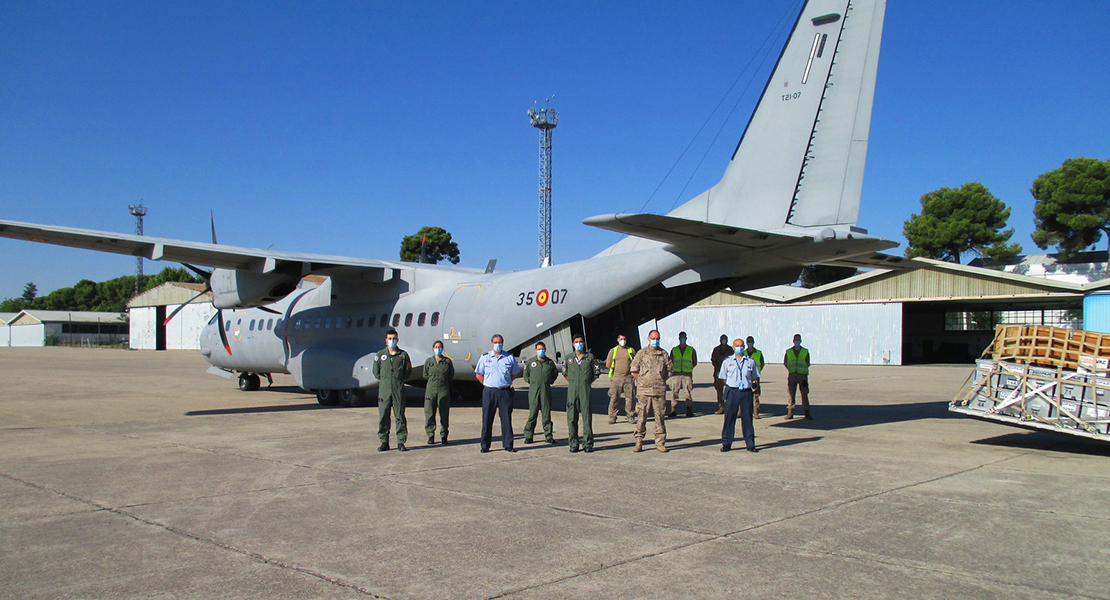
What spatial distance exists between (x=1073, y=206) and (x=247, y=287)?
5323cm

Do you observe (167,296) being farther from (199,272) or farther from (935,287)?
(935,287)

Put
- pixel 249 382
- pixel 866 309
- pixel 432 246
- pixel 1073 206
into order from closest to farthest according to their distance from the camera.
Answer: pixel 249 382, pixel 866 309, pixel 1073 206, pixel 432 246

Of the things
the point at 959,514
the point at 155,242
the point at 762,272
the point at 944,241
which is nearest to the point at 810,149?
the point at 762,272

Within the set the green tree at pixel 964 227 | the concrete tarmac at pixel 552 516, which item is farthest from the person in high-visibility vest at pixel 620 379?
the green tree at pixel 964 227

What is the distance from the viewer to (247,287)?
1680 cm

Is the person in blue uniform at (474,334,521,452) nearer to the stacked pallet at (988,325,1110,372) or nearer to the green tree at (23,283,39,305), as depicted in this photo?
the stacked pallet at (988,325,1110,372)

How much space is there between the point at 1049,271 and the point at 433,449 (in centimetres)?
5576

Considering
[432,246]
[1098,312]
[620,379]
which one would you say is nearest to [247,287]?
[620,379]

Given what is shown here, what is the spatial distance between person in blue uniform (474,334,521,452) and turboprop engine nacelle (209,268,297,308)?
315 inches

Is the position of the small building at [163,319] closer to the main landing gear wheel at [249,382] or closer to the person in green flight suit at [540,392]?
the main landing gear wheel at [249,382]

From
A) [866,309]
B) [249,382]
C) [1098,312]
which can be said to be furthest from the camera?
[866,309]

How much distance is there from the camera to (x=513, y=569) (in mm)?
4941

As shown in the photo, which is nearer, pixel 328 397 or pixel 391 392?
pixel 391 392

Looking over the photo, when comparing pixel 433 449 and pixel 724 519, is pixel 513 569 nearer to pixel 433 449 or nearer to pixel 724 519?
pixel 724 519
